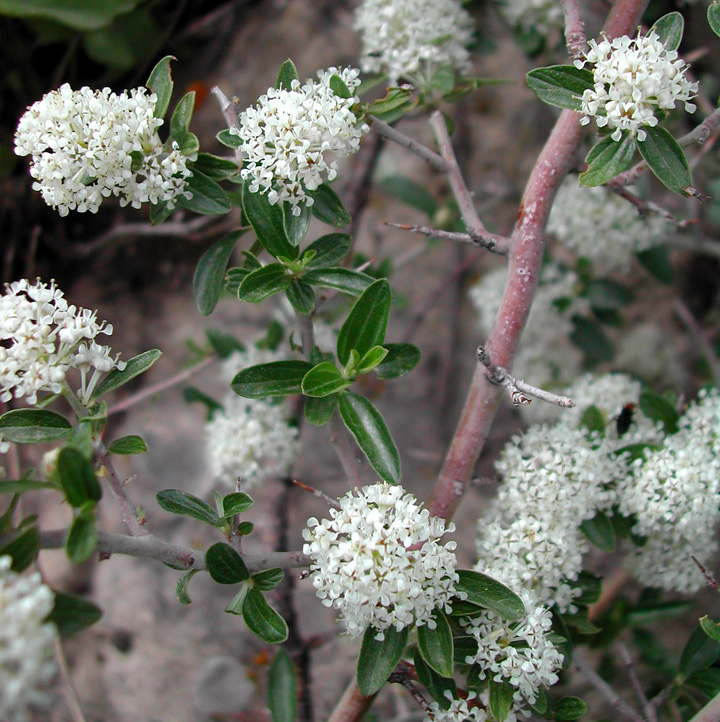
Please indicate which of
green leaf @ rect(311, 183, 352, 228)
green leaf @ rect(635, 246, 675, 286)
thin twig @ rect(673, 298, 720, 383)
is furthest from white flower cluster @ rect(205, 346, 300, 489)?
thin twig @ rect(673, 298, 720, 383)

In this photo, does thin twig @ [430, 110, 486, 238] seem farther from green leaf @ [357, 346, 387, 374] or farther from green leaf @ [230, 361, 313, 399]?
green leaf @ [230, 361, 313, 399]

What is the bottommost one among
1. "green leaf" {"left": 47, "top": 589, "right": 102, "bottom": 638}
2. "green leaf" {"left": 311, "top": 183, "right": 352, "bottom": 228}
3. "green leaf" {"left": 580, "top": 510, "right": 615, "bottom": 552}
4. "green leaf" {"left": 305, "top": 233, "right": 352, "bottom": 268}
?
"green leaf" {"left": 47, "top": 589, "right": 102, "bottom": 638}

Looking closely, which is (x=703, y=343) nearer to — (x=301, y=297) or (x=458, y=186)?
(x=458, y=186)

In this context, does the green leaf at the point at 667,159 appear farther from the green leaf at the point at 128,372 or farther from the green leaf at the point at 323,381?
the green leaf at the point at 128,372

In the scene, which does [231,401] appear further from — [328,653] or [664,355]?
[664,355]

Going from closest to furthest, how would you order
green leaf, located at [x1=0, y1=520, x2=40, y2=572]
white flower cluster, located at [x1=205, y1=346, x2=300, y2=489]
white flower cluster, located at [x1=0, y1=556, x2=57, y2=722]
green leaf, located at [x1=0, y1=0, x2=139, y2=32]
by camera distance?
white flower cluster, located at [x1=0, y1=556, x2=57, y2=722], green leaf, located at [x1=0, y1=520, x2=40, y2=572], white flower cluster, located at [x1=205, y1=346, x2=300, y2=489], green leaf, located at [x1=0, y1=0, x2=139, y2=32]

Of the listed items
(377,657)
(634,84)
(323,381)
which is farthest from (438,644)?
(634,84)
